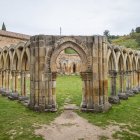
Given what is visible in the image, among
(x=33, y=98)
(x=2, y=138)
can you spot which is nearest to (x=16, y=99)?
(x=33, y=98)

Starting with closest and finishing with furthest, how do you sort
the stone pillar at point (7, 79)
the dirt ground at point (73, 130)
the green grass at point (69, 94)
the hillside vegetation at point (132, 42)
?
the dirt ground at point (73, 130), the green grass at point (69, 94), the stone pillar at point (7, 79), the hillside vegetation at point (132, 42)

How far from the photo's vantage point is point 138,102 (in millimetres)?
15062

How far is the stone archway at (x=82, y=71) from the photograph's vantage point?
12.1 metres

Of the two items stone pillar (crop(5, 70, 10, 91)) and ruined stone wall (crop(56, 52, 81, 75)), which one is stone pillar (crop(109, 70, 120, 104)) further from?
ruined stone wall (crop(56, 52, 81, 75))

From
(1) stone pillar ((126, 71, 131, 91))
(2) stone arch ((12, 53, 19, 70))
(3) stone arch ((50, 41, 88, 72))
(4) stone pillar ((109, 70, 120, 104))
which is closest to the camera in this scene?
(3) stone arch ((50, 41, 88, 72))

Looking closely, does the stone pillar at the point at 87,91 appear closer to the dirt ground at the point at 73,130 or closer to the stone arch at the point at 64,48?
the stone arch at the point at 64,48

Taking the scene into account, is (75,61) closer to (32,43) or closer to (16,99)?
(16,99)

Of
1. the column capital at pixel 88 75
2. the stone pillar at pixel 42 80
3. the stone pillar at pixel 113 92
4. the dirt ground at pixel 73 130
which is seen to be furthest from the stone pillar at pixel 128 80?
the dirt ground at pixel 73 130

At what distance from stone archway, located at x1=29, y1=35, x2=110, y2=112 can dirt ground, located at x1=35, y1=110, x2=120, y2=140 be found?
1771 millimetres

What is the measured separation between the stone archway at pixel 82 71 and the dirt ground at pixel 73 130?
177 cm

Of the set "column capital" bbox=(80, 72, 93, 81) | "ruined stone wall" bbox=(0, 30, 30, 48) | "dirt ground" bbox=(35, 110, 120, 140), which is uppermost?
"ruined stone wall" bbox=(0, 30, 30, 48)

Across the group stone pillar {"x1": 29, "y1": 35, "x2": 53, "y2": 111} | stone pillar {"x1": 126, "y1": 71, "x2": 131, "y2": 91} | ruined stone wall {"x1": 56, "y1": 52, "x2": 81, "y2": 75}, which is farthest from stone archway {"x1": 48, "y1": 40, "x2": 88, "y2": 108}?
ruined stone wall {"x1": 56, "y1": 52, "x2": 81, "y2": 75}

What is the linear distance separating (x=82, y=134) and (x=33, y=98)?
4.49 m

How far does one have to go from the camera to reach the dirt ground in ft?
27.8
